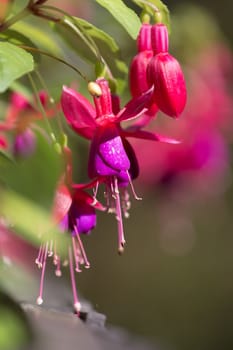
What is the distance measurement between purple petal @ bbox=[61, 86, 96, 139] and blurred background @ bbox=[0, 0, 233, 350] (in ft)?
4.87

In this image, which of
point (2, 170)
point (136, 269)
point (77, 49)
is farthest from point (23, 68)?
point (136, 269)

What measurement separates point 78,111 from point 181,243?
348cm

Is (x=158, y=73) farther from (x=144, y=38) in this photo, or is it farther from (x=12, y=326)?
(x=12, y=326)

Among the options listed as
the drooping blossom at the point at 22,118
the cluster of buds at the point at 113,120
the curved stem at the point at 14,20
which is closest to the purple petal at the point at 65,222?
the cluster of buds at the point at 113,120

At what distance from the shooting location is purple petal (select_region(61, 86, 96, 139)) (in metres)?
1.05

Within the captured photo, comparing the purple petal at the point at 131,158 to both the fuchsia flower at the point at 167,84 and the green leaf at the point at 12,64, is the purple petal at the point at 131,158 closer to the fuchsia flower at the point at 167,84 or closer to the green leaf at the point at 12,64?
the fuchsia flower at the point at 167,84

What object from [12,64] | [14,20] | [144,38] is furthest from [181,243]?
[12,64]

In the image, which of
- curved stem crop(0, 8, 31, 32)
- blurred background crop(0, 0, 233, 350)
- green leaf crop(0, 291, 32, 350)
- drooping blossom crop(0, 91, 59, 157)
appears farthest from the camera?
blurred background crop(0, 0, 233, 350)

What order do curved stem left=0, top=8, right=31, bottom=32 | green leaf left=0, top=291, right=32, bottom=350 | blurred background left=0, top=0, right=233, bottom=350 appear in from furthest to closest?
blurred background left=0, top=0, right=233, bottom=350 → curved stem left=0, top=8, right=31, bottom=32 → green leaf left=0, top=291, right=32, bottom=350

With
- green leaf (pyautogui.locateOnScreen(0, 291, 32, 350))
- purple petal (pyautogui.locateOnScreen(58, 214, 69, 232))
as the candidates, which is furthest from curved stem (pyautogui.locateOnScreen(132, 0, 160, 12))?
→ green leaf (pyautogui.locateOnScreen(0, 291, 32, 350))

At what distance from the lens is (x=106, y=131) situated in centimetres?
106

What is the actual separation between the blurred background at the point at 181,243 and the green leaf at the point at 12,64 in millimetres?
1634

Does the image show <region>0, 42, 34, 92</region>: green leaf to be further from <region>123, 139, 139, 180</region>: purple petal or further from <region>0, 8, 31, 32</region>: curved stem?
<region>123, 139, 139, 180</region>: purple petal

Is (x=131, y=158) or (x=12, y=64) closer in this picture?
(x=12, y=64)
